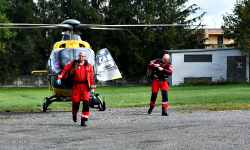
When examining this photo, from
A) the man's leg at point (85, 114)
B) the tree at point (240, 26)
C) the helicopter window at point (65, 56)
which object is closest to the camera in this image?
the man's leg at point (85, 114)

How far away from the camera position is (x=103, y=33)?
43.4 m

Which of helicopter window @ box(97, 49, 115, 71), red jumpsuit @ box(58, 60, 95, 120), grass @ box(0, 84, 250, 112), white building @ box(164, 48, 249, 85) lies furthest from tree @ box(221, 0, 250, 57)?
red jumpsuit @ box(58, 60, 95, 120)

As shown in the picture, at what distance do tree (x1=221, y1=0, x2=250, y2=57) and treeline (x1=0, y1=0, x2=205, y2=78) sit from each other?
12.7 ft

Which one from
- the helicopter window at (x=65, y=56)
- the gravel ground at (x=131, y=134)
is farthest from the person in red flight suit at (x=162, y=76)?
the helicopter window at (x=65, y=56)

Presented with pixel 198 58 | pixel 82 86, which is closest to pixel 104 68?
pixel 82 86

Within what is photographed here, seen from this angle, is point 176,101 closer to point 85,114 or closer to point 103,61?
point 103,61

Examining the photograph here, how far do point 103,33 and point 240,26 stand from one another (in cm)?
1542

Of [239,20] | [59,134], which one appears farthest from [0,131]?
[239,20]

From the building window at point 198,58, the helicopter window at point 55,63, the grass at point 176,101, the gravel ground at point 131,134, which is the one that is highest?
the helicopter window at point 55,63

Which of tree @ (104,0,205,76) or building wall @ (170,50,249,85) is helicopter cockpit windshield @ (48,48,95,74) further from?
tree @ (104,0,205,76)

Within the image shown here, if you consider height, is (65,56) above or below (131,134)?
above

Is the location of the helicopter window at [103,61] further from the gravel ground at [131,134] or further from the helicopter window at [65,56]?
the gravel ground at [131,134]

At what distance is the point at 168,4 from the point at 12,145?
3999 centimetres

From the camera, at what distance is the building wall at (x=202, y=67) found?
37812 millimetres
